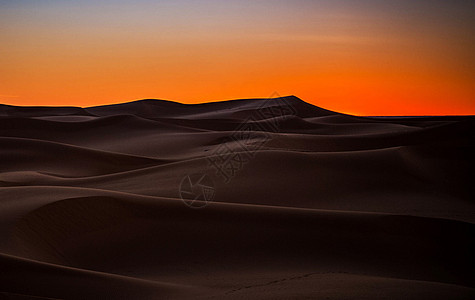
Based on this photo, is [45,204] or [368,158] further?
[368,158]

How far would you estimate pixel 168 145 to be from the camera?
19.8 m

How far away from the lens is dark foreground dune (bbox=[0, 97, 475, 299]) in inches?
191

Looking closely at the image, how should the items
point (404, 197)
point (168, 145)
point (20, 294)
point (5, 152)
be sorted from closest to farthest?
1. point (20, 294)
2. point (404, 197)
3. point (5, 152)
4. point (168, 145)

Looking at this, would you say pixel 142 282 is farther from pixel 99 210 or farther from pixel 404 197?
pixel 404 197

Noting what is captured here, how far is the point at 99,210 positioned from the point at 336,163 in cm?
565

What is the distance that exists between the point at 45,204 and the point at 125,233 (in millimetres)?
1000

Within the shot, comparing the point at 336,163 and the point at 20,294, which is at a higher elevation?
the point at 336,163

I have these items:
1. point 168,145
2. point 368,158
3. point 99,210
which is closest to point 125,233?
point 99,210

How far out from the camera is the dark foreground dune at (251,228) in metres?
4.86

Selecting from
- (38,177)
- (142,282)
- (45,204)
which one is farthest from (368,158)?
(142,282)

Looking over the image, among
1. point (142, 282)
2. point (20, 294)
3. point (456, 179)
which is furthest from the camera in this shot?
point (456, 179)

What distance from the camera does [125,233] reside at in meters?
7.09

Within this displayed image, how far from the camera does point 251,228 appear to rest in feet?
23.5

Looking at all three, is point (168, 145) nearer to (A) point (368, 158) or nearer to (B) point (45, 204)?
(A) point (368, 158)
